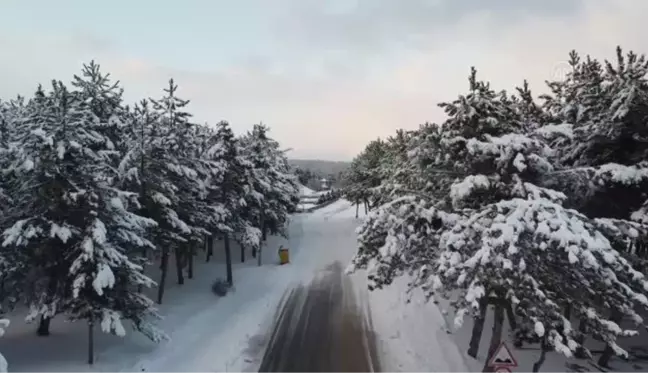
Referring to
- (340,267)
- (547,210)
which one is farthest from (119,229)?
(340,267)

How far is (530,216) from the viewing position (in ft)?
30.5

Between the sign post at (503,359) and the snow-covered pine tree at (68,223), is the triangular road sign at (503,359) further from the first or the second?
the snow-covered pine tree at (68,223)

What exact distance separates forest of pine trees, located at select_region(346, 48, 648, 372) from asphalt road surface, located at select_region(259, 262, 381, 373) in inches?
158

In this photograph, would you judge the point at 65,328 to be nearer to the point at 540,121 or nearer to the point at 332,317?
the point at 332,317

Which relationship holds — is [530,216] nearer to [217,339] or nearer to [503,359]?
[503,359]

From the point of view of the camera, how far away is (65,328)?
17750 millimetres

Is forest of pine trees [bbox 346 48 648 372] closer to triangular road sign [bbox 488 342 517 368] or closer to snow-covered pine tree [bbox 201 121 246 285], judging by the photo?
triangular road sign [bbox 488 342 517 368]

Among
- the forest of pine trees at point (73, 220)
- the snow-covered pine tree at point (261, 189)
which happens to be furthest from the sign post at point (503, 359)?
the snow-covered pine tree at point (261, 189)

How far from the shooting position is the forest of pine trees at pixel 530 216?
9500 mm

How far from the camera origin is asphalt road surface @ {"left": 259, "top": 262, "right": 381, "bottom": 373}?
15.9m

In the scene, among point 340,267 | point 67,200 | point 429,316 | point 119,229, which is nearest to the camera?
point 67,200

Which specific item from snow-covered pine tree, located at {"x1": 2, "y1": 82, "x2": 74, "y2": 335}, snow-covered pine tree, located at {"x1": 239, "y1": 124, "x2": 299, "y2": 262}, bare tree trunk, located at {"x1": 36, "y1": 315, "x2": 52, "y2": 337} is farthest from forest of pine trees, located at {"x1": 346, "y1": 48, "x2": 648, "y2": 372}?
snow-covered pine tree, located at {"x1": 239, "y1": 124, "x2": 299, "y2": 262}

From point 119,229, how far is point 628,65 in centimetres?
1712

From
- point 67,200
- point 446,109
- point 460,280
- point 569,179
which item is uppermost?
point 446,109
